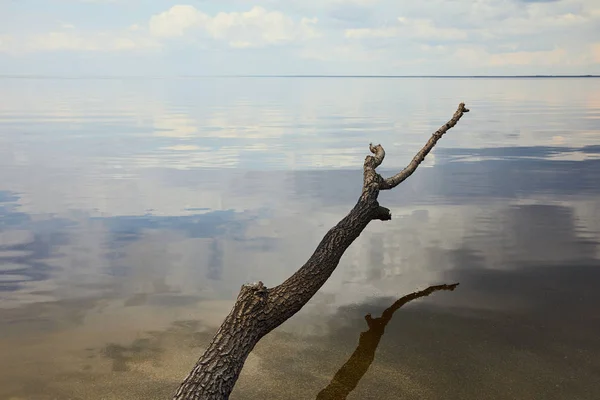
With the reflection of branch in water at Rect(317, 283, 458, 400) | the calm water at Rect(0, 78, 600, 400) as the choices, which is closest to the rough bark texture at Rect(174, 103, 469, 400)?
the calm water at Rect(0, 78, 600, 400)

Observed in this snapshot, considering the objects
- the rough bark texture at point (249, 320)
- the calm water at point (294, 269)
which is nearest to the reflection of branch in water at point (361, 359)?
the calm water at point (294, 269)

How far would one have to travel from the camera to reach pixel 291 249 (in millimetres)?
10516

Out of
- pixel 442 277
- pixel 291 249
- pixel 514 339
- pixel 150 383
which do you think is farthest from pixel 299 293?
pixel 291 249

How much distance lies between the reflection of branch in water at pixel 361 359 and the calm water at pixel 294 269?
0.12 feet

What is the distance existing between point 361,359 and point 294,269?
10.4 ft

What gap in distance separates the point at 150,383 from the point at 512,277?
5.69m

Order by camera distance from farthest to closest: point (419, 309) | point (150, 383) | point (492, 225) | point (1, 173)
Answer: point (1, 173) < point (492, 225) < point (419, 309) < point (150, 383)

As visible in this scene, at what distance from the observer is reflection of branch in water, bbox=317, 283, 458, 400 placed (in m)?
5.76

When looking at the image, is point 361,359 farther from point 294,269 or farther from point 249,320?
point 294,269

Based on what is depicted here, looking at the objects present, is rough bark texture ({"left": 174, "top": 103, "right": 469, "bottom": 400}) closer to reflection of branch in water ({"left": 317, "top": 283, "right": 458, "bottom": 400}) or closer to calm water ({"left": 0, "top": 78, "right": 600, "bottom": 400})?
calm water ({"left": 0, "top": 78, "right": 600, "bottom": 400})

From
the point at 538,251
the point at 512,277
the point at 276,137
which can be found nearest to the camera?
the point at 512,277

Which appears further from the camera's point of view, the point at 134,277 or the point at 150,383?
the point at 134,277

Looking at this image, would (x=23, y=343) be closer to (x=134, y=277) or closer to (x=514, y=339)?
(x=134, y=277)

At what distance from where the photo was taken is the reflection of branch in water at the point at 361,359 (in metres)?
5.76
